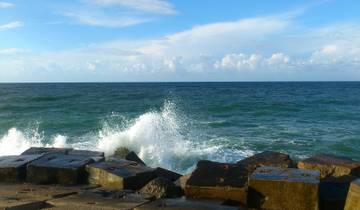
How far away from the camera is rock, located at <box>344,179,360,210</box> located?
405 cm

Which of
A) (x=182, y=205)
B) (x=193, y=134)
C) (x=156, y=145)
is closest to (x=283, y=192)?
(x=182, y=205)

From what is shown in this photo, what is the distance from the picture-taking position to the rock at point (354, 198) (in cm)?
405

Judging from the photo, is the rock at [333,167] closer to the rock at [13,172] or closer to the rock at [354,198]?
the rock at [354,198]

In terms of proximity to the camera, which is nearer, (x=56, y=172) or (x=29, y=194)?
(x=29, y=194)

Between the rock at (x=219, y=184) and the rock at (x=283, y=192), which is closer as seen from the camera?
the rock at (x=283, y=192)

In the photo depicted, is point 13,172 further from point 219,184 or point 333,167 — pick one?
point 333,167

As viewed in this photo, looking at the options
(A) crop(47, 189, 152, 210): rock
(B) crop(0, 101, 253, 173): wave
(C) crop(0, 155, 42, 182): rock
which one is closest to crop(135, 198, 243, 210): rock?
(A) crop(47, 189, 152, 210): rock

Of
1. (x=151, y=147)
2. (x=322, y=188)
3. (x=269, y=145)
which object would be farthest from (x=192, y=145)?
(x=322, y=188)

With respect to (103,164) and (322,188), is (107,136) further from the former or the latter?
(322,188)

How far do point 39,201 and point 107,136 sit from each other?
946 centimetres

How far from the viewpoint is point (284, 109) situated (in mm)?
25000

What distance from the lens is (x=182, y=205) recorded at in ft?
13.5

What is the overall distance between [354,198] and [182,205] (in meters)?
1.52

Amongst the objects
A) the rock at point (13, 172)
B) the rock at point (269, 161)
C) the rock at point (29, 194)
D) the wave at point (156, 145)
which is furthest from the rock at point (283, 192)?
the wave at point (156, 145)
